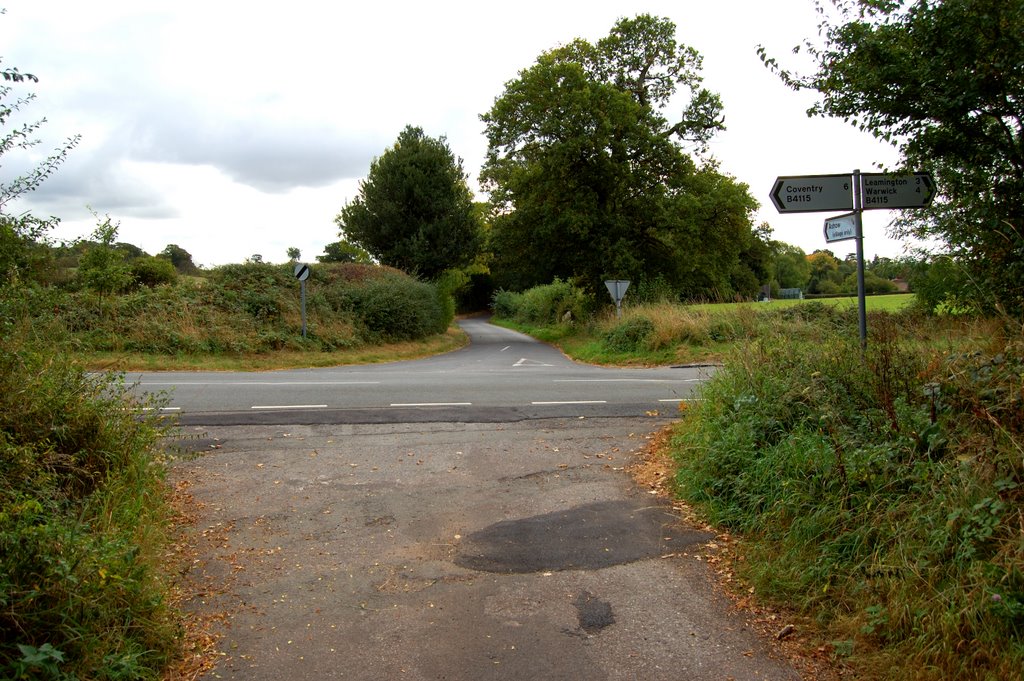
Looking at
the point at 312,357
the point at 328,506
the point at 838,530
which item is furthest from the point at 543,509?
the point at 312,357

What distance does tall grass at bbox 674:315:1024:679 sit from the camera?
3.34m

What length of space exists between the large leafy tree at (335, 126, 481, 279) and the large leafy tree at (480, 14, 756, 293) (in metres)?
2.67

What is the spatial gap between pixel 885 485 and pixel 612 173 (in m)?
29.1

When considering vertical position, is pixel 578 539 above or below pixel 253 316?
below

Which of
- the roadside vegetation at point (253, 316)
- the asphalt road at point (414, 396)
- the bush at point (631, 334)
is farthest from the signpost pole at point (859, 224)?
the roadside vegetation at point (253, 316)

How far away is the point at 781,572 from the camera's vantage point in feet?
14.6

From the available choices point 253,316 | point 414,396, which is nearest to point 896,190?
point 414,396

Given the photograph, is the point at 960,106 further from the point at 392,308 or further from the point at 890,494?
the point at 392,308

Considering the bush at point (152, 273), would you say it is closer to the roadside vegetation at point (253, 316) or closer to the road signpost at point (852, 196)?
the roadside vegetation at point (253, 316)

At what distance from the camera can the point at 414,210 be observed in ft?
121

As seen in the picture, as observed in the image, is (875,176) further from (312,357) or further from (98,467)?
(312,357)

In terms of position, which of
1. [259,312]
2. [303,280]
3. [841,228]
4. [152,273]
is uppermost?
[152,273]

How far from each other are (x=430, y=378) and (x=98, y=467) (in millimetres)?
10121

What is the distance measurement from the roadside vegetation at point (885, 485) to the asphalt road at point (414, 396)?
10.0ft
